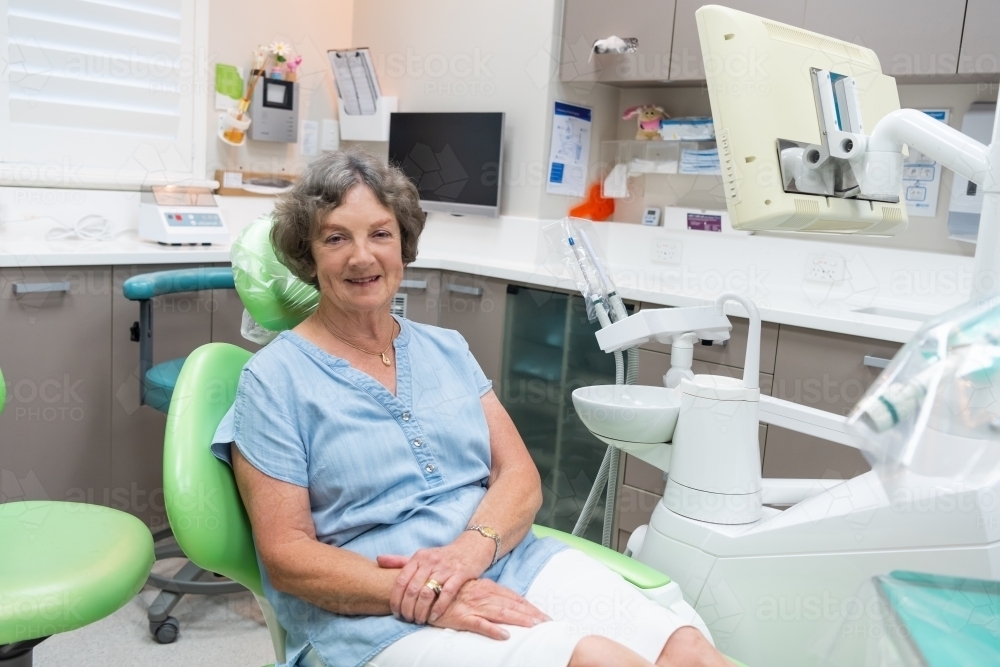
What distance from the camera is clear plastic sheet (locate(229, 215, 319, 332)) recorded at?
5.11 ft

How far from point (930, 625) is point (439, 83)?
9.90ft

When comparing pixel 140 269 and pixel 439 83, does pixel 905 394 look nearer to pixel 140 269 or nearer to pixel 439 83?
pixel 140 269

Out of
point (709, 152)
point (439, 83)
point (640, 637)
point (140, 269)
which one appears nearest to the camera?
point (640, 637)

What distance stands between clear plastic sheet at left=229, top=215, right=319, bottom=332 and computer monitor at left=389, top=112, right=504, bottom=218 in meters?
1.65

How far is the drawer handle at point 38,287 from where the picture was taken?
221cm

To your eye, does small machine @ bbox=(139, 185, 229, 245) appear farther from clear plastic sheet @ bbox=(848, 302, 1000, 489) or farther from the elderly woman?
clear plastic sheet @ bbox=(848, 302, 1000, 489)

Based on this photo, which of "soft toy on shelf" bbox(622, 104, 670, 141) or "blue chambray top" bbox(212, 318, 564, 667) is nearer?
"blue chambray top" bbox(212, 318, 564, 667)

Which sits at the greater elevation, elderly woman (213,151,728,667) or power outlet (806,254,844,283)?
power outlet (806,254,844,283)

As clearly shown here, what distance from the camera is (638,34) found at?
2826 mm

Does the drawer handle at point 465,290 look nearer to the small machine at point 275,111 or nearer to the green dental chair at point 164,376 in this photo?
the green dental chair at point 164,376

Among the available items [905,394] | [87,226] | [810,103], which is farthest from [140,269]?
[905,394]

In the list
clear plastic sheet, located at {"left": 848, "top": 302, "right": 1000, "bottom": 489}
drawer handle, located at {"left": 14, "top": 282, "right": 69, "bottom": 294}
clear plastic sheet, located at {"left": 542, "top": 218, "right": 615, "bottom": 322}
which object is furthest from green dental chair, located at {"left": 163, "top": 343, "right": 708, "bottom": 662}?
drawer handle, located at {"left": 14, "top": 282, "right": 69, "bottom": 294}

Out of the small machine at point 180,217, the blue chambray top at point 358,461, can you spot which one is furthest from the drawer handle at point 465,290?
the blue chambray top at point 358,461

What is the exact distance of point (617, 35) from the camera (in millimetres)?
2877
